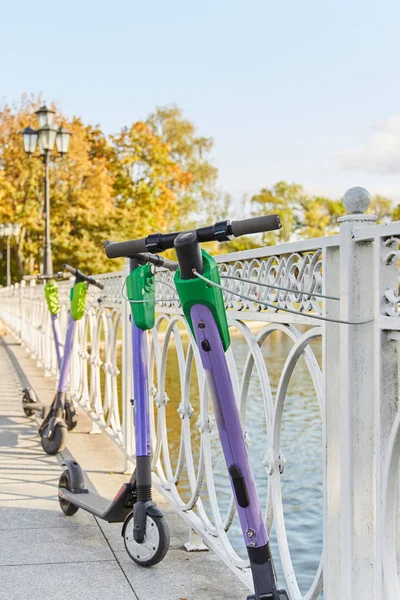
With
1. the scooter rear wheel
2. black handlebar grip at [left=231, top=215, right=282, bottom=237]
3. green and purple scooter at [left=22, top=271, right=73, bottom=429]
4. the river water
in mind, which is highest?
black handlebar grip at [left=231, top=215, right=282, bottom=237]

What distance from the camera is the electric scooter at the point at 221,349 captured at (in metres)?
2.38

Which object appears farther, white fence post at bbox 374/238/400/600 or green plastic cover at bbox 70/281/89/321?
green plastic cover at bbox 70/281/89/321

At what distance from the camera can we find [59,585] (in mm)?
3332

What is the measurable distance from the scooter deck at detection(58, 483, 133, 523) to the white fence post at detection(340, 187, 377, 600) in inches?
64.6

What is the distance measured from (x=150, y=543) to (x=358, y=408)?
60.4 inches

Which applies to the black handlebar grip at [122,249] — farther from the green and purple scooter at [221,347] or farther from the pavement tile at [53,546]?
the pavement tile at [53,546]

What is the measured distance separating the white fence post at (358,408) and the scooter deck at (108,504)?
1640mm

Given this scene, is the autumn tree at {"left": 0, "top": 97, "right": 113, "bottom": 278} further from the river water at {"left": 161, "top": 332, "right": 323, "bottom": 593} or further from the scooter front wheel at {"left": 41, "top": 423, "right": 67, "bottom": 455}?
the scooter front wheel at {"left": 41, "top": 423, "right": 67, "bottom": 455}

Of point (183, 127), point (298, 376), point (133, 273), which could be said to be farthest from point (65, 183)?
point (133, 273)

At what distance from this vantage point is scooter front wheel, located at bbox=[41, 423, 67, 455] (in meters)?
5.81

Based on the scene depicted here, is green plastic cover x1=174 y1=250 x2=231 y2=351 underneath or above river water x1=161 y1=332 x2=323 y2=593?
above

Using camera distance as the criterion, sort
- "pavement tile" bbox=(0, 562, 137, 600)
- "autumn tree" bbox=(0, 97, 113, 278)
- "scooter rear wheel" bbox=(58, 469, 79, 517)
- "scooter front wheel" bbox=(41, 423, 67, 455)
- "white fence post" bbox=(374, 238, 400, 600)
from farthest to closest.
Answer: "autumn tree" bbox=(0, 97, 113, 278) → "scooter front wheel" bbox=(41, 423, 67, 455) → "scooter rear wheel" bbox=(58, 469, 79, 517) → "pavement tile" bbox=(0, 562, 137, 600) → "white fence post" bbox=(374, 238, 400, 600)

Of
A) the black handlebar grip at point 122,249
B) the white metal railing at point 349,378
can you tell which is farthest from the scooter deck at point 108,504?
the black handlebar grip at point 122,249

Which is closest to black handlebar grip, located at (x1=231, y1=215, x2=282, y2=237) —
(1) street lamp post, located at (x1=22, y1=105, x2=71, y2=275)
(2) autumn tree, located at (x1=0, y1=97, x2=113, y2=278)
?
(1) street lamp post, located at (x1=22, y1=105, x2=71, y2=275)
